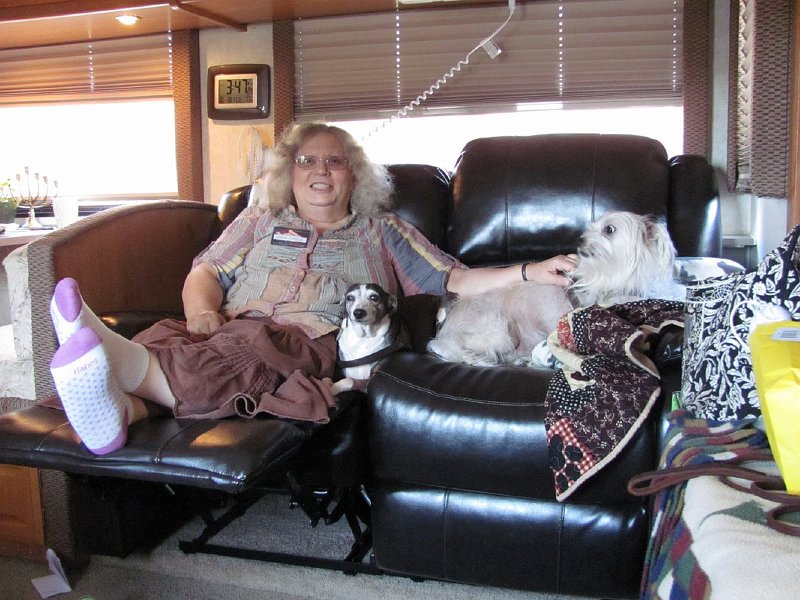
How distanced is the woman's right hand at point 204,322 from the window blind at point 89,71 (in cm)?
211

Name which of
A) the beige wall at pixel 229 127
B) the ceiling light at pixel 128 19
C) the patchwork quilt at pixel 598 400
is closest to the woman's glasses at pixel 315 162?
the patchwork quilt at pixel 598 400

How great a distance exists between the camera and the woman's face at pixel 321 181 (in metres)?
2.37

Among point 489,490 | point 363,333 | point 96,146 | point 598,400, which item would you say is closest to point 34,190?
point 96,146

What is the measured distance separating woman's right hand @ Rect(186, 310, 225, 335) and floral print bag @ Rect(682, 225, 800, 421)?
1.29 meters

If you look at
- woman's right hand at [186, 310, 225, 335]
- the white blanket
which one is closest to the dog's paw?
woman's right hand at [186, 310, 225, 335]

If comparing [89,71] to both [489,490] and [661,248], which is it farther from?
[489,490]

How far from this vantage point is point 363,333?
2045 millimetres

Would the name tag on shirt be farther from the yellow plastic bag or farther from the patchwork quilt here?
the yellow plastic bag

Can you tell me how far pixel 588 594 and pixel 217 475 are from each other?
0.85m

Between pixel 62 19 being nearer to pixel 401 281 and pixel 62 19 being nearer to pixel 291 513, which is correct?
pixel 401 281

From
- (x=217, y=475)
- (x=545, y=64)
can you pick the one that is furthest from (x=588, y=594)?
(x=545, y=64)

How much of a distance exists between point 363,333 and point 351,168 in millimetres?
680

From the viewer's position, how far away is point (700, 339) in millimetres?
1355

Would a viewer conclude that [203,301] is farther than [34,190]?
No
